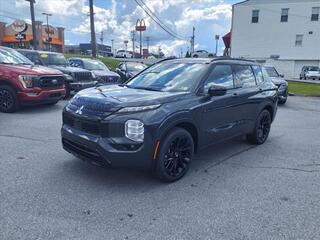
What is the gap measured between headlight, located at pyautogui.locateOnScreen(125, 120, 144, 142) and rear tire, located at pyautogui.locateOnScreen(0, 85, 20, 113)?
593cm

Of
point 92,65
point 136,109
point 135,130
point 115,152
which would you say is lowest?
point 115,152

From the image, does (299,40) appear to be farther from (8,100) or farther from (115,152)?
(115,152)

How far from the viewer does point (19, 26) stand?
185 ft

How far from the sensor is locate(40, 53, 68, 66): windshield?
1165 centimetres

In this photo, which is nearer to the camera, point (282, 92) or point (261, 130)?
point (261, 130)

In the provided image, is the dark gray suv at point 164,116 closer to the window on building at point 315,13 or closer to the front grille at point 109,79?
the front grille at point 109,79

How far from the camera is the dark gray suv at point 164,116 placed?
11.8 ft

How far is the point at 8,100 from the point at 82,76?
356 cm

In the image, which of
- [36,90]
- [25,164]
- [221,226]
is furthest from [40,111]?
[221,226]

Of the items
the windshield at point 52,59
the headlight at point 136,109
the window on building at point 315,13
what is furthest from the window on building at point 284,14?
the headlight at point 136,109

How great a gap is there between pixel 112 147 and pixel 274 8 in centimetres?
3896

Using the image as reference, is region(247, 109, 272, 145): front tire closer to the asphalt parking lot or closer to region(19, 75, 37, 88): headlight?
the asphalt parking lot

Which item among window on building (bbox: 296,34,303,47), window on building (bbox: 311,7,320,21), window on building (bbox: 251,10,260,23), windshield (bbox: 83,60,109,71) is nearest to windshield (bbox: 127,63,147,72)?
windshield (bbox: 83,60,109,71)

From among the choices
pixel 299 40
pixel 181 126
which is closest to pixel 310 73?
pixel 299 40
